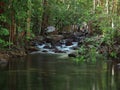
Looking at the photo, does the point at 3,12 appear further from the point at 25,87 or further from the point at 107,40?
the point at 25,87

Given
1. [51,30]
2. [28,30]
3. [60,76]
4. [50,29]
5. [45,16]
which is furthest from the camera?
[50,29]

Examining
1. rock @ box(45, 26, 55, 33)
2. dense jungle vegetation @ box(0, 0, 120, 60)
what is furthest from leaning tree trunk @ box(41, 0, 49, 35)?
dense jungle vegetation @ box(0, 0, 120, 60)

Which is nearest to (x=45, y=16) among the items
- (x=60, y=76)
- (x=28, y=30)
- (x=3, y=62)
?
(x=28, y=30)

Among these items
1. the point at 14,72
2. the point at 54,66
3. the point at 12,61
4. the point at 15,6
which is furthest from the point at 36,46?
the point at 14,72

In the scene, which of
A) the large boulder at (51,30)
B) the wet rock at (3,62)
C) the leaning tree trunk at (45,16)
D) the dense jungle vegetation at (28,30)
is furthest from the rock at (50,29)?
the wet rock at (3,62)

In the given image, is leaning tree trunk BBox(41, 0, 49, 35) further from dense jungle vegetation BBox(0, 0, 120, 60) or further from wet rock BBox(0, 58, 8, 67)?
wet rock BBox(0, 58, 8, 67)

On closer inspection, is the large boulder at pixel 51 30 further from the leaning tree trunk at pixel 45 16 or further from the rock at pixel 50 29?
the leaning tree trunk at pixel 45 16

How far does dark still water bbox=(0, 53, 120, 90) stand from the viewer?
55.6 feet

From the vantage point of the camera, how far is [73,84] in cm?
1750

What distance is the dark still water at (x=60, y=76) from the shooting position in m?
17.0

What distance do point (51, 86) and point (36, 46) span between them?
22.3m

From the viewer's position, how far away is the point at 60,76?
65.9ft

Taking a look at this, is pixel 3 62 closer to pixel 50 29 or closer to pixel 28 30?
pixel 28 30

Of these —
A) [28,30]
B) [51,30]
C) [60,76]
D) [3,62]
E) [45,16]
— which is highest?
[45,16]
